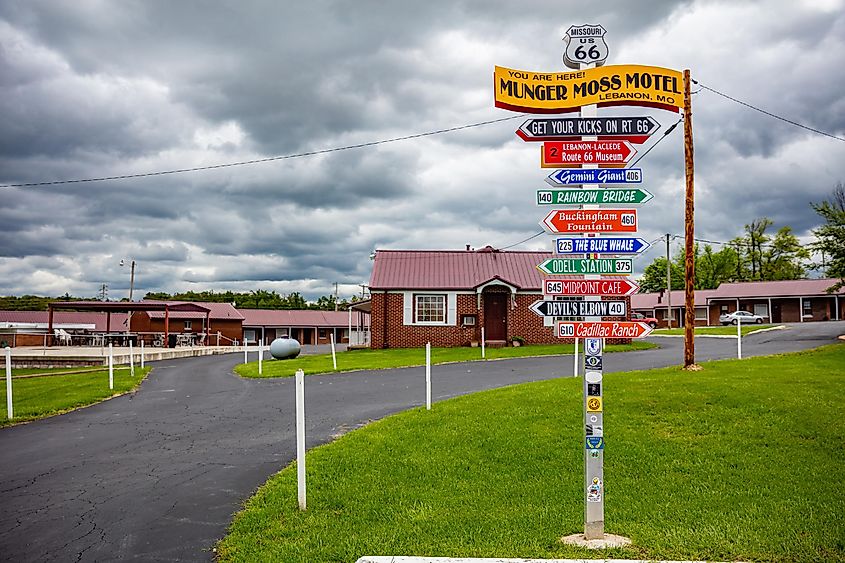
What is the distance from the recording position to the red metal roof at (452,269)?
3541 centimetres

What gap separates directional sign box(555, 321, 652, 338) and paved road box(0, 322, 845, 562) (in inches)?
139

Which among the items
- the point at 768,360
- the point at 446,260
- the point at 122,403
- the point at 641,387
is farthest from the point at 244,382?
the point at 446,260

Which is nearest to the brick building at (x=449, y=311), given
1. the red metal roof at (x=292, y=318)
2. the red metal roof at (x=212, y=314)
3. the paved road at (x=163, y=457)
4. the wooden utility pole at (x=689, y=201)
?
the paved road at (x=163, y=457)

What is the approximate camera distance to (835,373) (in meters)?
13.4

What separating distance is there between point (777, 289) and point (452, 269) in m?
39.4

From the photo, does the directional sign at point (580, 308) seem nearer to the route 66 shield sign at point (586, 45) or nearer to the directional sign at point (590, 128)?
the directional sign at point (590, 128)

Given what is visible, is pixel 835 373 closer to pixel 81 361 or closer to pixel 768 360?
pixel 768 360

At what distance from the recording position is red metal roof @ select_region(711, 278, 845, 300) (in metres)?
59.4

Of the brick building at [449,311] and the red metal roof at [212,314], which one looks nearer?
the brick building at [449,311]

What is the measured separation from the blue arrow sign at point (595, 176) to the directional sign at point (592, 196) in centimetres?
8

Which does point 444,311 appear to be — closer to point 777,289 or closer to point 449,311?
point 449,311

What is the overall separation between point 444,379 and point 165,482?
11.4 m

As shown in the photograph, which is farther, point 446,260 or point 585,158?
point 446,260

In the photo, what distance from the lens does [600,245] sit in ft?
20.0
